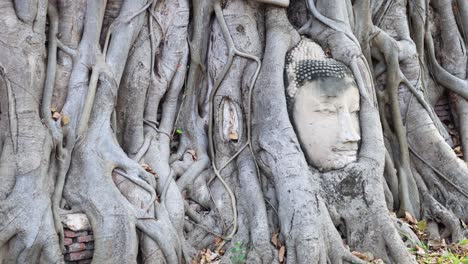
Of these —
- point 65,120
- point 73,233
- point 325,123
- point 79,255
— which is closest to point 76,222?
point 73,233

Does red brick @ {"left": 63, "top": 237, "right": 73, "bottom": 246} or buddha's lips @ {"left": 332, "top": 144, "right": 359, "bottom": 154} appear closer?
red brick @ {"left": 63, "top": 237, "right": 73, "bottom": 246}

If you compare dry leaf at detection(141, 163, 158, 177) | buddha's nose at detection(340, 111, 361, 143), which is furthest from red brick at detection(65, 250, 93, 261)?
buddha's nose at detection(340, 111, 361, 143)

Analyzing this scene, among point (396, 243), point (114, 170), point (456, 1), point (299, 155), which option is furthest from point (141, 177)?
point (456, 1)

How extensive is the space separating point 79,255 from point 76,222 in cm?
21

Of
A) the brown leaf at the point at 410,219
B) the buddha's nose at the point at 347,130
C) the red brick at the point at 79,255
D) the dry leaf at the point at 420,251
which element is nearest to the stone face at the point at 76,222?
the red brick at the point at 79,255

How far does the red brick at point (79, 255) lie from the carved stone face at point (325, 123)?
1840mm

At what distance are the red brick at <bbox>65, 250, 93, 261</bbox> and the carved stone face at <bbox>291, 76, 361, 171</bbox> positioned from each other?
1840mm

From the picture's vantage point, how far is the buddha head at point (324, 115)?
14.4ft

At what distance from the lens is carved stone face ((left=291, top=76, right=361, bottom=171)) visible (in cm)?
440

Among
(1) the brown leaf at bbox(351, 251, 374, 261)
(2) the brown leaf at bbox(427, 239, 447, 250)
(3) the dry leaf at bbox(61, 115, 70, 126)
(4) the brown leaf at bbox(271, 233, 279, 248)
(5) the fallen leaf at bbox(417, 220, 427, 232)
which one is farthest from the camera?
(5) the fallen leaf at bbox(417, 220, 427, 232)

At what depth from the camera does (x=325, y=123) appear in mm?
Result: 4398

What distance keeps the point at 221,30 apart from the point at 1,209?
2331mm

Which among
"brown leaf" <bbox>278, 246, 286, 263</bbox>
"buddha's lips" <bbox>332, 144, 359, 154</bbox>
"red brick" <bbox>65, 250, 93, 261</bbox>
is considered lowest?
"brown leaf" <bbox>278, 246, 286, 263</bbox>

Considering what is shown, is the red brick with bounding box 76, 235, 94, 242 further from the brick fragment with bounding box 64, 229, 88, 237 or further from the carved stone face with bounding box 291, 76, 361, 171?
the carved stone face with bounding box 291, 76, 361, 171
